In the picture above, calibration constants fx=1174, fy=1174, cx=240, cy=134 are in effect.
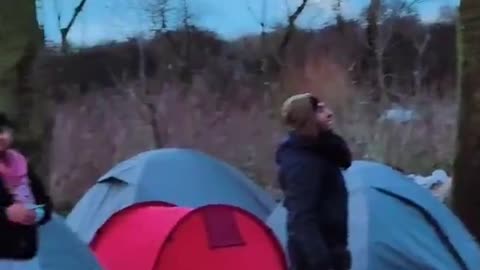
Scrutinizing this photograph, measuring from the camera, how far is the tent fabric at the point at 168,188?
8.57 m

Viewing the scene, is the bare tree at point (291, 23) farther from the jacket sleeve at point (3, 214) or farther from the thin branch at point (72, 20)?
the jacket sleeve at point (3, 214)

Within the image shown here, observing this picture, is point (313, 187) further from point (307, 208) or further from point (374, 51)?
point (374, 51)

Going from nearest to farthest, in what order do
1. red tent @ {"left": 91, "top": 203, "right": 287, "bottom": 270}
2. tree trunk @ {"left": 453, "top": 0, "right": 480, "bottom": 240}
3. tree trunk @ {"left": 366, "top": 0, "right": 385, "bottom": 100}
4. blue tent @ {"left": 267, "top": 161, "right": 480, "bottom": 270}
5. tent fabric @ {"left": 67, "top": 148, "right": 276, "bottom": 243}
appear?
blue tent @ {"left": 267, "top": 161, "right": 480, "bottom": 270}
red tent @ {"left": 91, "top": 203, "right": 287, "bottom": 270}
tent fabric @ {"left": 67, "top": 148, "right": 276, "bottom": 243}
tree trunk @ {"left": 453, "top": 0, "right": 480, "bottom": 240}
tree trunk @ {"left": 366, "top": 0, "right": 385, "bottom": 100}

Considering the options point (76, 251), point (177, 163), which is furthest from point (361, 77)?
point (76, 251)

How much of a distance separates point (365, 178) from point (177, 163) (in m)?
2.02

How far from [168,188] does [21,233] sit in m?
3.24

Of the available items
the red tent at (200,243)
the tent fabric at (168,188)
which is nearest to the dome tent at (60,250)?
the red tent at (200,243)

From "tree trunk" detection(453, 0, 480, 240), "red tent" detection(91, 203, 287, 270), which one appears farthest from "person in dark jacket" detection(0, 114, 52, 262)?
"tree trunk" detection(453, 0, 480, 240)

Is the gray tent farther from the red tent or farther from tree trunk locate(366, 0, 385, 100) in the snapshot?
tree trunk locate(366, 0, 385, 100)

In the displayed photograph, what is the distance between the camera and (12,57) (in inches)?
313

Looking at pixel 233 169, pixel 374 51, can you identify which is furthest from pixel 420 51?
pixel 233 169

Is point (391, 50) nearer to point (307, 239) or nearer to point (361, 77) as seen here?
point (361, 77)

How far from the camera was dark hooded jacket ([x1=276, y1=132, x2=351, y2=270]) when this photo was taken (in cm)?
567

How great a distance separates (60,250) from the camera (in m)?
6.15
